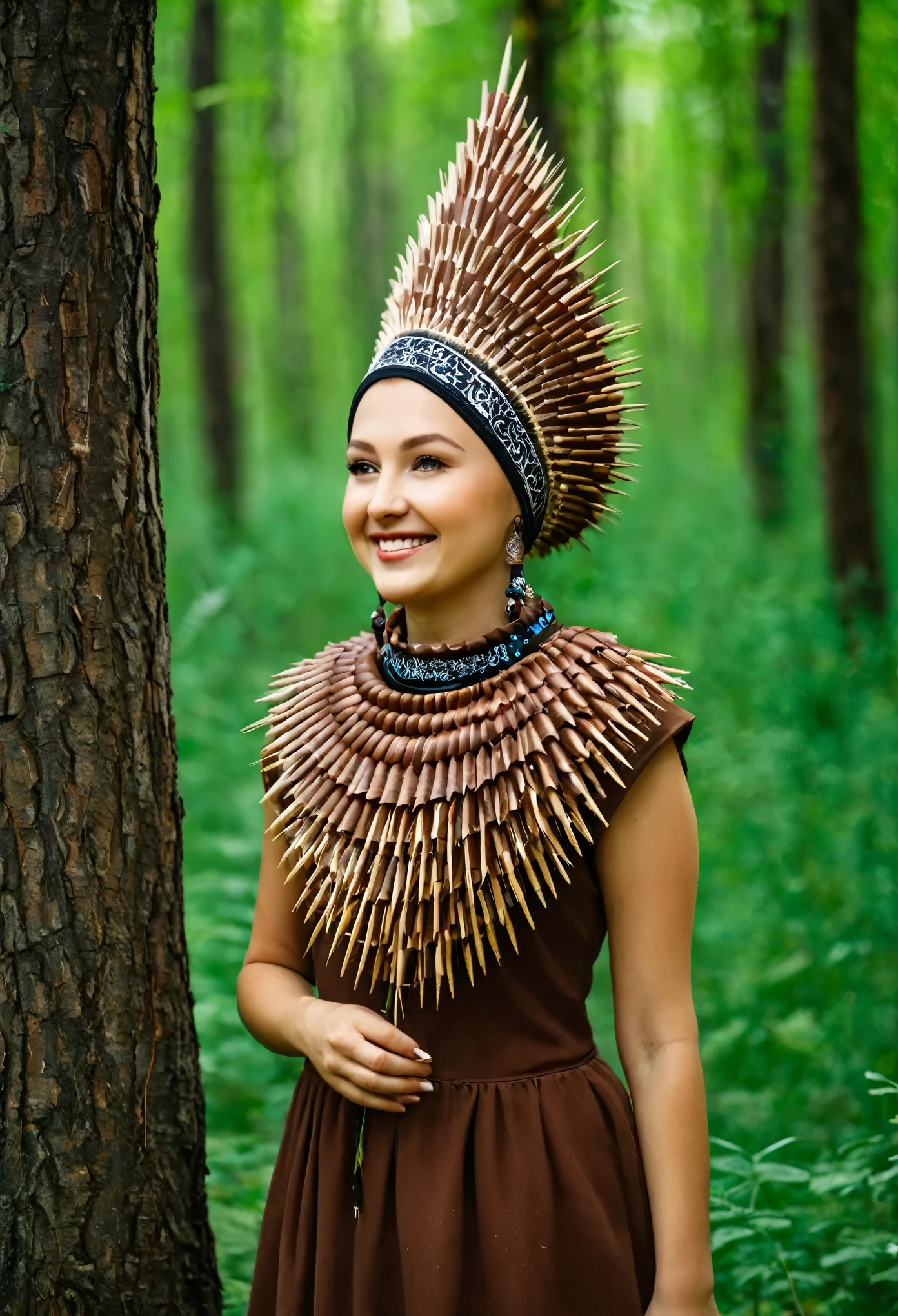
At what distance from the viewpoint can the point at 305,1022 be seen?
2.11 meters

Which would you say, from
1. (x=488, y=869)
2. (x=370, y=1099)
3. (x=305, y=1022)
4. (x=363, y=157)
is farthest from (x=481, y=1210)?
(x=363, y=157)

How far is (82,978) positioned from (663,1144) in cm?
103

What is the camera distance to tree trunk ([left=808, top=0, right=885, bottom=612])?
722cm

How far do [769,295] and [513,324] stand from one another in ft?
36.2

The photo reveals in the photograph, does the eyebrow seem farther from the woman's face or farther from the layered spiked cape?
the layered spiked cape

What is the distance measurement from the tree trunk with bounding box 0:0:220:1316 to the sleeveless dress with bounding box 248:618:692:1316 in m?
0.34

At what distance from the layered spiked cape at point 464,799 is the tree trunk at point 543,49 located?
4.64 metres

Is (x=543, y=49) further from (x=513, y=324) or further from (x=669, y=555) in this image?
(x=669, y=555)

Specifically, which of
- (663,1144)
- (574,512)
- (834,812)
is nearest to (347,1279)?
(663,1144)

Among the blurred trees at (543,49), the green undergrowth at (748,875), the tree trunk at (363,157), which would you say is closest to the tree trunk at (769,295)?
the green undergrowth at (748,875)

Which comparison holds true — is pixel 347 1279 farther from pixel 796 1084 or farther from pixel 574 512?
pixel 796 1084

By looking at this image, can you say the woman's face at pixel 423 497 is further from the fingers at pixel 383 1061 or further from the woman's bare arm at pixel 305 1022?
the fingers at pixel 383 1061

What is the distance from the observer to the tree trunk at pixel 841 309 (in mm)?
7223

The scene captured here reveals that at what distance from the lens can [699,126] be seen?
56.5ft
